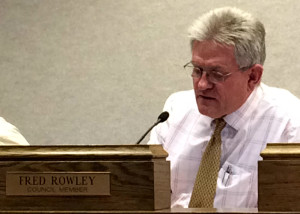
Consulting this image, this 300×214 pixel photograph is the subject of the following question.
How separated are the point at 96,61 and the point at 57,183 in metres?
2.35

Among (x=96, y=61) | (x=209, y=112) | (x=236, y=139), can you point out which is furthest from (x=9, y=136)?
(x=96, y=61)

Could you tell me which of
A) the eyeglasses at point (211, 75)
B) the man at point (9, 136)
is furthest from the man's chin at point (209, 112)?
the man at point (9, 136)

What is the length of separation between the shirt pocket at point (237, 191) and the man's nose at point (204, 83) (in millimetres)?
386

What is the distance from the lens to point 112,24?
13.5ft

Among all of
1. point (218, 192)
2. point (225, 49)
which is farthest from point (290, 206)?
point (225, 49)

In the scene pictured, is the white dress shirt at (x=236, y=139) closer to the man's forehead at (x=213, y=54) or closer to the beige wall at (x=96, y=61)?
the man's forehead at (x=213, y=54)

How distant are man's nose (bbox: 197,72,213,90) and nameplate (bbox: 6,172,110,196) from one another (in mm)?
1086

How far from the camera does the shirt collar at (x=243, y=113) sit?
2787 millimetres

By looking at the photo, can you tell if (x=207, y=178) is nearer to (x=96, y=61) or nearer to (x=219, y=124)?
(x=219, y=124)

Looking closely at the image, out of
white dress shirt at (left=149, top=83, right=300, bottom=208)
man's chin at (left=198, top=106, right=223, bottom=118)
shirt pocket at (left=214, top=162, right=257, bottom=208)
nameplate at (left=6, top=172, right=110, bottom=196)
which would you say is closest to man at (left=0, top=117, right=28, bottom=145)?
white dress shirt at (left=149, top=83, right=300, bottom=208)

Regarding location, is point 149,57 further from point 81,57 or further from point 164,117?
point 164,117

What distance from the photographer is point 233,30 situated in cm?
279

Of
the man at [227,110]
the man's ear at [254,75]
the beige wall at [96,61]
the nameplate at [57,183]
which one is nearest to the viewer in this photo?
the nameplate at [57,183]

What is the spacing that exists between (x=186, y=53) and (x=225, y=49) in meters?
1.21
